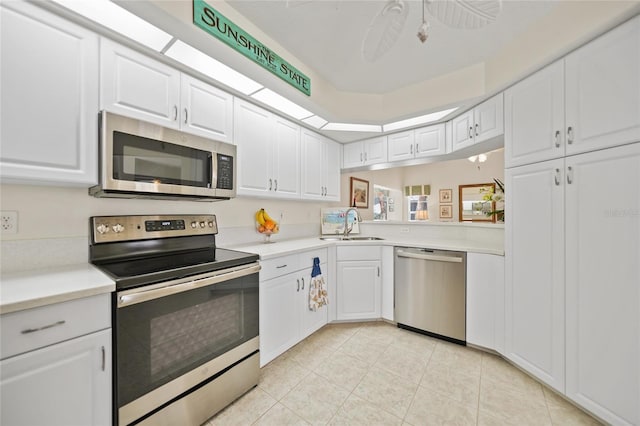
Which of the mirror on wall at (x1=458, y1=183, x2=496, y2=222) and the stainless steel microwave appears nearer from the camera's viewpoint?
the stainless steel microwave

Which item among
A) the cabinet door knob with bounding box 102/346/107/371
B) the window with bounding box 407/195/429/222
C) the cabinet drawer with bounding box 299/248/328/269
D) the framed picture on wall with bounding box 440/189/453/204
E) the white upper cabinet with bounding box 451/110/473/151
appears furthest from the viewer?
the window with bounding box 407/195/429/222

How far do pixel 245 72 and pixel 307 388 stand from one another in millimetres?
2267

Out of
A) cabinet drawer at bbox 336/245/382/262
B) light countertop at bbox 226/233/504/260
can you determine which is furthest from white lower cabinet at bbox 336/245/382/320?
light countertop at bbox 226/233/504/260

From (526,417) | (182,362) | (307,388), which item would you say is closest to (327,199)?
(307,388)

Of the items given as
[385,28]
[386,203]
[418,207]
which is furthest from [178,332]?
[418,207]

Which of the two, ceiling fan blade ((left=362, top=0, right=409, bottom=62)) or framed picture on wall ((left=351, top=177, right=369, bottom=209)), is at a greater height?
ceiling fan blade ((left=362, top=0, right=409, bottom=62))

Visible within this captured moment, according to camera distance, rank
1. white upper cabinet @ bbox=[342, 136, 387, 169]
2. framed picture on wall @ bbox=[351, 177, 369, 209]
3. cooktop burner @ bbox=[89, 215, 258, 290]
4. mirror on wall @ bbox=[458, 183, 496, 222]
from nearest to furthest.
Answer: cooktop burner @ bbox=[89, 215, 258, 290] → white upper cabinet @ bbox=[342, 136, 387, 169] → framed picture on wall @ bbox=[351, 177, 369, 209] → mirror on wall @ bbox=[458, 183, 496, 222]

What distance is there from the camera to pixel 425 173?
615 cm

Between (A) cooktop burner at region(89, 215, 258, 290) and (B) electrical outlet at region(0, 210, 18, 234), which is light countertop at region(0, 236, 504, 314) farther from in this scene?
(B) electrical outlet at region(0, 210, 18, 234)

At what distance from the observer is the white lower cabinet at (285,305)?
74.2 inches

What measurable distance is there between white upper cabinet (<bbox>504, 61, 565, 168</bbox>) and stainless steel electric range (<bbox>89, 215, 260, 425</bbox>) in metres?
2.11

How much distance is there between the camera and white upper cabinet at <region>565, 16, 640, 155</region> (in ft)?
4.21

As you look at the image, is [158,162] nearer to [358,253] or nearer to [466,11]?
[466,11]

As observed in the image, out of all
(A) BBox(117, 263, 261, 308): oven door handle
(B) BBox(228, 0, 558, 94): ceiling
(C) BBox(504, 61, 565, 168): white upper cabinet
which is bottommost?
(A) BBox(117, 263, 261, 308): oven door handle
